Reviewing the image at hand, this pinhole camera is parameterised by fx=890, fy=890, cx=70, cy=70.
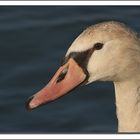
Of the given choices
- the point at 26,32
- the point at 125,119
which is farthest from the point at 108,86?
the point at 125,119

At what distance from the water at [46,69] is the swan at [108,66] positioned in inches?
97.3

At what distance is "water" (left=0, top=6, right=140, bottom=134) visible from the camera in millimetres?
10812

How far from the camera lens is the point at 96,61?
311 inches

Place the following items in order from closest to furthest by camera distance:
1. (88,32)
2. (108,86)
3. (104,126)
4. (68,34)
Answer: (88,32) → (104,126) → (108,86) → (68,34)

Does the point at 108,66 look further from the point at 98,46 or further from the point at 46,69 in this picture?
the point at 46,69

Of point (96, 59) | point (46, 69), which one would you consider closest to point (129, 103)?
point (96, 59)

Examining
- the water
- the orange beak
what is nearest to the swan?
the orange beak

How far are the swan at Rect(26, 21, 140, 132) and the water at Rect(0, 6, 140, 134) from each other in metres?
2.47

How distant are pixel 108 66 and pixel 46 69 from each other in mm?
3752

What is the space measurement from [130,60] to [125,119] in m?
0.56

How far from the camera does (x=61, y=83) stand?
802cm

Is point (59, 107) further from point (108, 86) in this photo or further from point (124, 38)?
point (124, 38)

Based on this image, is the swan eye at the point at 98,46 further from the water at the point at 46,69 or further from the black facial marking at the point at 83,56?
the water at the point at 46,69

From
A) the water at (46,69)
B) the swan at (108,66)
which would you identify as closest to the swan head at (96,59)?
the swan at (108,66)
